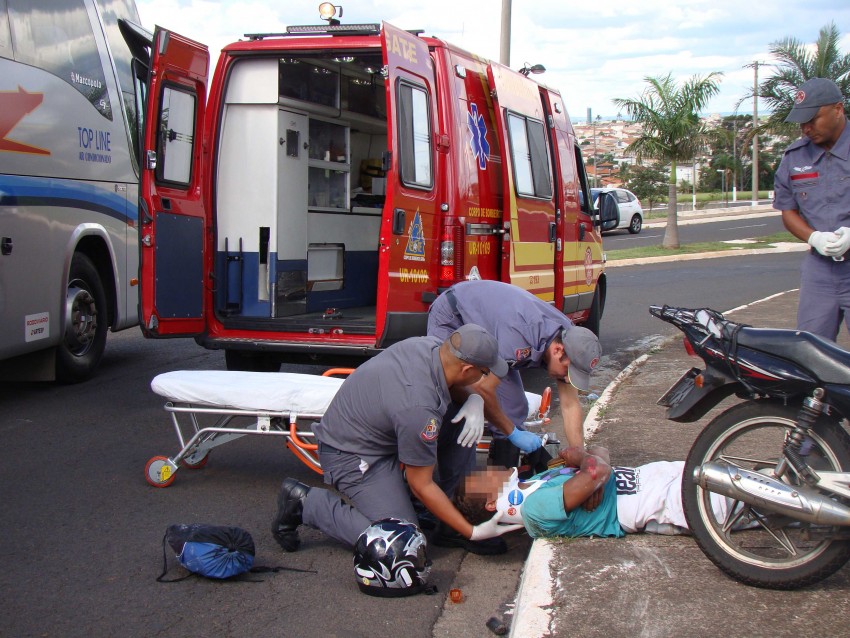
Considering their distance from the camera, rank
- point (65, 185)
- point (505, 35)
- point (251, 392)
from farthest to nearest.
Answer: point (505, 35), point (65, 185), point (251, 392)

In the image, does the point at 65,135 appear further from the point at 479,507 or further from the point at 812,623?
the point at 812,623

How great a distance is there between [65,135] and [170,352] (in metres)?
2.72

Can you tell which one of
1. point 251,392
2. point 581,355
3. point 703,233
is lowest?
point 251,392

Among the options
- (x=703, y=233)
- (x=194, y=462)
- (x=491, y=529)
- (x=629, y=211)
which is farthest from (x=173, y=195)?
(x=703, y=233)

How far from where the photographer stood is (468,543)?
4.77 meters

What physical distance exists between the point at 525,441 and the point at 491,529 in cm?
74

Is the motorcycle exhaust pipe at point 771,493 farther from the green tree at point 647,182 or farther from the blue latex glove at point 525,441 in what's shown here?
the green tree at point 647,182

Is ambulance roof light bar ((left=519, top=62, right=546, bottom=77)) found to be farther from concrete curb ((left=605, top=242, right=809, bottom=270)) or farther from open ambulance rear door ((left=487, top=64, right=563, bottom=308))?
concrete curb ((left=605, top=242, right=809, bottom=270))

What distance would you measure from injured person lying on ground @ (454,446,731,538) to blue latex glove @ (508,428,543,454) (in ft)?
1.41

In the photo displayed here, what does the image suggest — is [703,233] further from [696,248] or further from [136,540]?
[136,540]

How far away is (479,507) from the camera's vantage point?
4766mm

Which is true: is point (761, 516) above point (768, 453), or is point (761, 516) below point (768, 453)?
below

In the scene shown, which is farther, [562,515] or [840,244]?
[840,244]

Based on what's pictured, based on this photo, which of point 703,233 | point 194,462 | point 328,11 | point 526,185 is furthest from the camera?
point 703,233
